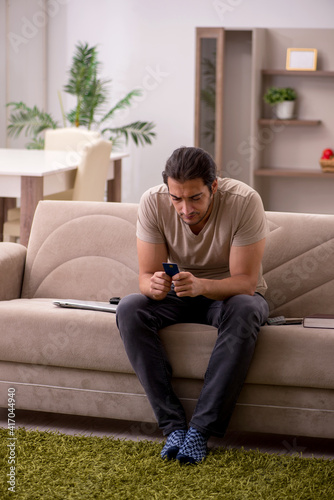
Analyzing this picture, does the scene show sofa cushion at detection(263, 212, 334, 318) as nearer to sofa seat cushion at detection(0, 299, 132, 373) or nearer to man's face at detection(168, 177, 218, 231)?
man's face at detection(168, 177, 218, 231)

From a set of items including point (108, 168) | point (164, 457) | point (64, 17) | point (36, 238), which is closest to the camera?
point (164, 457)

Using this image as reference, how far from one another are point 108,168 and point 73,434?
2846 millimetres

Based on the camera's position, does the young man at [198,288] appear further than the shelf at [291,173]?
No

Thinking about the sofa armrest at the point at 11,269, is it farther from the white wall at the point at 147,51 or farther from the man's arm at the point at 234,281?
the white wall at the point at 147,51

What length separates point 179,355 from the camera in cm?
224

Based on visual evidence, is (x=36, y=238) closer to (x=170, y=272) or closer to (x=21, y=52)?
(x=170, y=272)

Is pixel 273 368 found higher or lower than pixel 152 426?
higher

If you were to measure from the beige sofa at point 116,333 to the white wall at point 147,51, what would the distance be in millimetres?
4430

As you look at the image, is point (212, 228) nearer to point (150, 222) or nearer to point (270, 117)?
point (150, 222)

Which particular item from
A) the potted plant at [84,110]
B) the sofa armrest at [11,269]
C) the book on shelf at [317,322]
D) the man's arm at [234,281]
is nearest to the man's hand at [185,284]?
the man's arm at [234,281]

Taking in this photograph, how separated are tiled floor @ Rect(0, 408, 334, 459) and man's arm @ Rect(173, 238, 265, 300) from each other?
47 centimetres

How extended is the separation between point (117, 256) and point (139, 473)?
97 cm

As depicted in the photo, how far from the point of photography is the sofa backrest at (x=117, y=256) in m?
2.59

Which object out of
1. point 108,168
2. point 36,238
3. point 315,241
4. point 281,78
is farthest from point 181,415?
point 281,78
